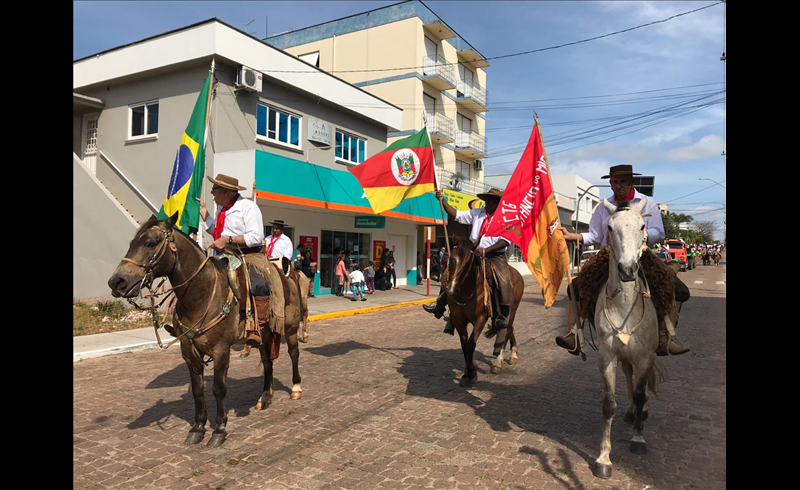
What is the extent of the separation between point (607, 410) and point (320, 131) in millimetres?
16933

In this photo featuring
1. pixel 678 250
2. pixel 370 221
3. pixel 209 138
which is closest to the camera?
pixel 209 138

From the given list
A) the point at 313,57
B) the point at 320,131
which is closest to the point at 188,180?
the point at 320,131

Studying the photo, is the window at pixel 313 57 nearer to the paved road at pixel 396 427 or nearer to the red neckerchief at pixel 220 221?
the paved road at pixel 396 427

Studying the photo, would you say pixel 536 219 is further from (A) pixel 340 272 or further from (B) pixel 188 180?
(A) pixel 340 272

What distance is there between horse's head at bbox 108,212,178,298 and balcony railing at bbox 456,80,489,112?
31035mm

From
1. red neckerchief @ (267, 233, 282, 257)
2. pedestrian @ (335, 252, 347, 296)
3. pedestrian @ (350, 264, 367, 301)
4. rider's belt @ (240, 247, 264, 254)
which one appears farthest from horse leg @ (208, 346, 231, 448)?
pedestrian @ (335, 252, 347, 296)

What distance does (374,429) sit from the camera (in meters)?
5.12

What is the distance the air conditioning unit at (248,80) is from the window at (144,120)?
340 centimetres

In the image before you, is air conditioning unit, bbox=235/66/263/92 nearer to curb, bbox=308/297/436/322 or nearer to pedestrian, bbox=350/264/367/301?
pedestrian, bbox=350/264/367/301

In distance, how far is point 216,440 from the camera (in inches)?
187

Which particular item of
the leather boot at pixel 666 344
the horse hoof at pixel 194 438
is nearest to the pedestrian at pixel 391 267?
the horse hoof at pixel 194 438
